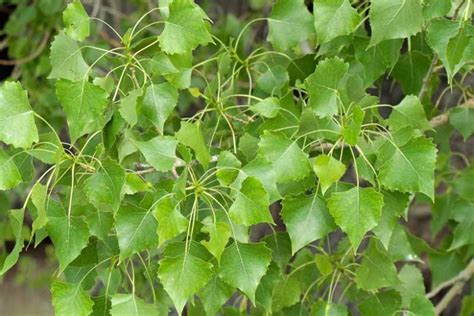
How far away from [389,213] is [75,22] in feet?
1.41

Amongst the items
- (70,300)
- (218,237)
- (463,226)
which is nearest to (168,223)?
(218,237)

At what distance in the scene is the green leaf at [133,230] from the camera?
947 millimetres

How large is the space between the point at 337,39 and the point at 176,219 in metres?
0.44

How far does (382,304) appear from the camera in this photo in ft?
3.95

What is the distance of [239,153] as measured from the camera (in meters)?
1.11

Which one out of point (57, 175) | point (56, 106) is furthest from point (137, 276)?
point (57, 175)

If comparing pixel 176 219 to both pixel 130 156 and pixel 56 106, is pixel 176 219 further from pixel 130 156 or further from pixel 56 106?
pixel 56 106

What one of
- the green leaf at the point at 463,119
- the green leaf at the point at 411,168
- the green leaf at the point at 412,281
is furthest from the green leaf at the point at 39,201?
the green leaf at the point at 463,119

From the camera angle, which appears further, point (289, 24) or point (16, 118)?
point (289, 24)

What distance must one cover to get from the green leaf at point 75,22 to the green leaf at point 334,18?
28 centimetres

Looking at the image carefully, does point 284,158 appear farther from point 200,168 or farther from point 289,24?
point 289,24

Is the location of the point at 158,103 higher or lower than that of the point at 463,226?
higher

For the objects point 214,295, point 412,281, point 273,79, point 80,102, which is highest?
point 80,102

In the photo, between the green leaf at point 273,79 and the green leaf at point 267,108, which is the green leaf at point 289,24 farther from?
the green leaf at point 267,108
